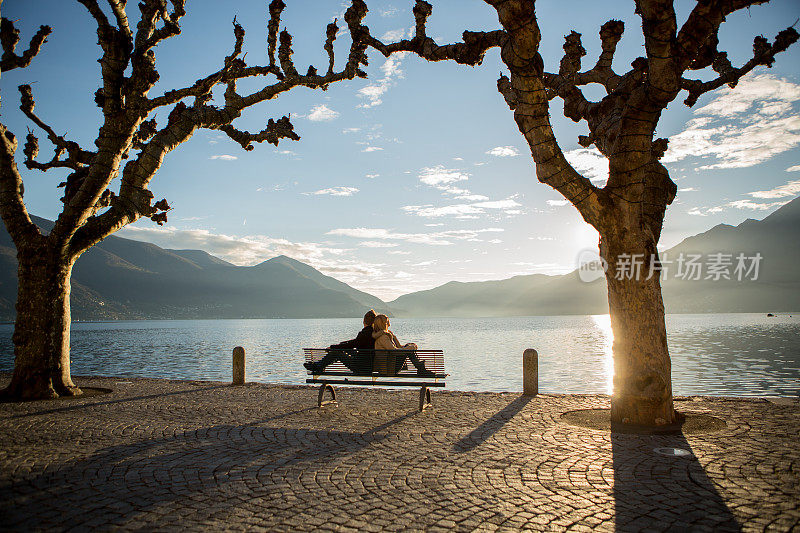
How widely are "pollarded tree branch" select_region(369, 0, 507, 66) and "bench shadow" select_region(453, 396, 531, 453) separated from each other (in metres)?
6.19

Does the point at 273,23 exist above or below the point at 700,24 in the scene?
above

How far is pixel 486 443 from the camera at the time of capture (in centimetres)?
684

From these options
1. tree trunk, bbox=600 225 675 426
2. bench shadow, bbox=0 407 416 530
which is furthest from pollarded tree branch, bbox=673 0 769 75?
bench shadow, bbox=0 407 416 530

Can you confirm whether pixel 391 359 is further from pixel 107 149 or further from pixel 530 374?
pixel 107 149

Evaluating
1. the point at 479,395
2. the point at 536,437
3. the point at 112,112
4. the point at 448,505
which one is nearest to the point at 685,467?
the point at 536,437

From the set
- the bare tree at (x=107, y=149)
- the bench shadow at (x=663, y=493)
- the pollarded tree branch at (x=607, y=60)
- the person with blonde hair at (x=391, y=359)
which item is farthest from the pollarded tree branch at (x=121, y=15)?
the bench shadow at (x=663, y=493)

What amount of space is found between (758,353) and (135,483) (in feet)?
132

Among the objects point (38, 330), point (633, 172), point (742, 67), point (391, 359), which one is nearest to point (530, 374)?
point (391, 359)

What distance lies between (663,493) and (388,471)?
2.67 m

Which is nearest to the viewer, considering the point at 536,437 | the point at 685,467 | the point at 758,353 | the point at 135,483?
the point at 135,483

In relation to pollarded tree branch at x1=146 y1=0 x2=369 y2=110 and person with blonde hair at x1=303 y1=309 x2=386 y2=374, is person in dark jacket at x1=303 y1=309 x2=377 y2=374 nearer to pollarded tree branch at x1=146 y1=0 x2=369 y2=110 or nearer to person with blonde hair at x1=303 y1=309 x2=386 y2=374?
person with blonde hair at x1=303 y1=309 x2=386 y2=374

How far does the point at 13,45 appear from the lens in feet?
37.7

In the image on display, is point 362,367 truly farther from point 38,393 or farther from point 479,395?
point 38,393

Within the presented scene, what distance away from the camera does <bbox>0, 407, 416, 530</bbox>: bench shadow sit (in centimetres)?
440
